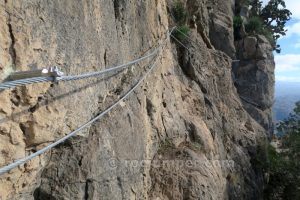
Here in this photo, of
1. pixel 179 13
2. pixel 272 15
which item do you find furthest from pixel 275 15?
pixel 179 13

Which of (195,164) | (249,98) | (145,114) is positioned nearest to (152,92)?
(145,114)

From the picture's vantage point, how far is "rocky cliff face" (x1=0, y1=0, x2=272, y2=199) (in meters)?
4.28

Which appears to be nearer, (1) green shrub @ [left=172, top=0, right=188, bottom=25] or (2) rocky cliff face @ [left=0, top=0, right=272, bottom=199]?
(2) rocky cliff face @ [left=0, top=0, right=272, bottom=199]

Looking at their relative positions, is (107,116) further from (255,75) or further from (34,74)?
(255,75)

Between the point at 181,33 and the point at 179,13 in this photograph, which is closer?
the point at 181,33

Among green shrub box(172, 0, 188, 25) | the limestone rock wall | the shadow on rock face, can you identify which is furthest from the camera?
the limestone rock wall

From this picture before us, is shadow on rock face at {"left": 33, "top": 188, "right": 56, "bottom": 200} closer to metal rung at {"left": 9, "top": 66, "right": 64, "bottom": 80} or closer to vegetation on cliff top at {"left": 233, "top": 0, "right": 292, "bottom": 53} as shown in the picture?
metal rung at {"left": 9, "top": 66, "right": 64, "bottom": 80}

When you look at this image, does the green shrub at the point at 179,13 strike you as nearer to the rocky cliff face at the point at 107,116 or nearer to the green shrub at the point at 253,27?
the rocky cliff face at the point at 107,116

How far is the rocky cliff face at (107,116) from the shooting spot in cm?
428

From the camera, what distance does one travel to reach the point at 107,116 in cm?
617

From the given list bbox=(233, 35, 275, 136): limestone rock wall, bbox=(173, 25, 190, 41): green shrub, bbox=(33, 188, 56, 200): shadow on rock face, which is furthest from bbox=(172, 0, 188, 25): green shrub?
bbox=(233, 35, 275, 136): limestone rock wall

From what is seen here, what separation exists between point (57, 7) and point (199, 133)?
717 centimetres

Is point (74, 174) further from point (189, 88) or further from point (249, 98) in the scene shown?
point (249, 98)

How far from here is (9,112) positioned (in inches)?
159
